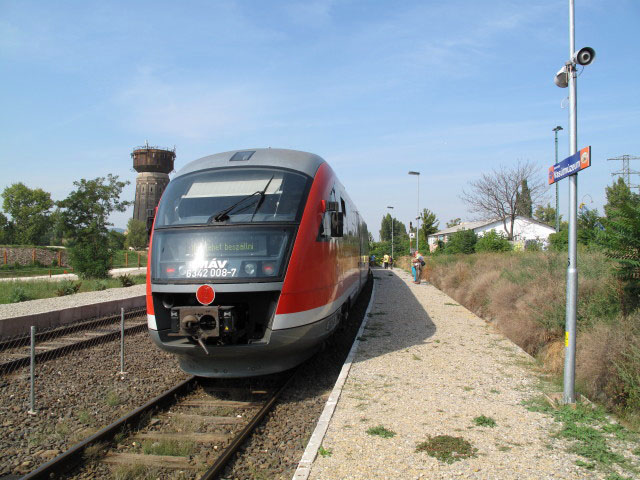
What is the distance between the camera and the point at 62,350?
28.5ft

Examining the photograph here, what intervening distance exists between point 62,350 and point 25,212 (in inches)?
2660

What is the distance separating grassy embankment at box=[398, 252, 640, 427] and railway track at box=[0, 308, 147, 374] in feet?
27.2

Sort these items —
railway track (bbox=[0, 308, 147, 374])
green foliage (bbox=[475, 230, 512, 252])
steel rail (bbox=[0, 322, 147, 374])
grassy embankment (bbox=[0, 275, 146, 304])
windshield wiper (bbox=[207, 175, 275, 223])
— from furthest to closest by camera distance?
green foliage (bbox=[475, 230, 512, 252]) → grassy embankment (bbox=[0, 275, 146, 304]) → railway track (bbox=[0, 308, 147, 374]) → steel rail (bbox=[0, 322, 147, 374]) → windshield wiper (bbox=[207, 175, 275, 223])

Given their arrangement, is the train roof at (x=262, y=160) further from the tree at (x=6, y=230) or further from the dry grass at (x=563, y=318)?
the tree at (x=6, y=230)

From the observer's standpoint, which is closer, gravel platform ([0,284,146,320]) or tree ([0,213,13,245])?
gravel platform ([0,284,146,320])

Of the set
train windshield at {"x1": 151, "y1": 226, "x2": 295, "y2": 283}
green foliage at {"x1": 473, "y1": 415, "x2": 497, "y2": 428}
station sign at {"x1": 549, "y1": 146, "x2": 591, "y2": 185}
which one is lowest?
green foliage at {"x1": 473, "y1": 415, "x2": 497, "y2": 428}

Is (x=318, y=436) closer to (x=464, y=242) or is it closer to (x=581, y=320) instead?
(x=581, y=320)

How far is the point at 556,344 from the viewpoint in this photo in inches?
307

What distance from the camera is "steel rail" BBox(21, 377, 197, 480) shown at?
4051 millimetres

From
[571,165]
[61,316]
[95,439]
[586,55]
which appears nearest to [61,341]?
[61,316]

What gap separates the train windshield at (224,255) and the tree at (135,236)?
5130 cm

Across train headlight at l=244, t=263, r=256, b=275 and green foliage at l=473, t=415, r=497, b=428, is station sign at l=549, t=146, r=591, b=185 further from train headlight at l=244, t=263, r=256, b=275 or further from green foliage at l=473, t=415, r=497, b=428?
train headlight at l=244, t=263, r=256, b=275

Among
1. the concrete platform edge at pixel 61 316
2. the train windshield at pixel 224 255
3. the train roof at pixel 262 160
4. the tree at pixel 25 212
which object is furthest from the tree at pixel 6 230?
the train windshield at pixel 224 255

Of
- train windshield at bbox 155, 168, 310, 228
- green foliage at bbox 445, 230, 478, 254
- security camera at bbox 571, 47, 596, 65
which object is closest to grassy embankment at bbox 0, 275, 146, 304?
train windshield at bbox 155, 168, 310, 228
